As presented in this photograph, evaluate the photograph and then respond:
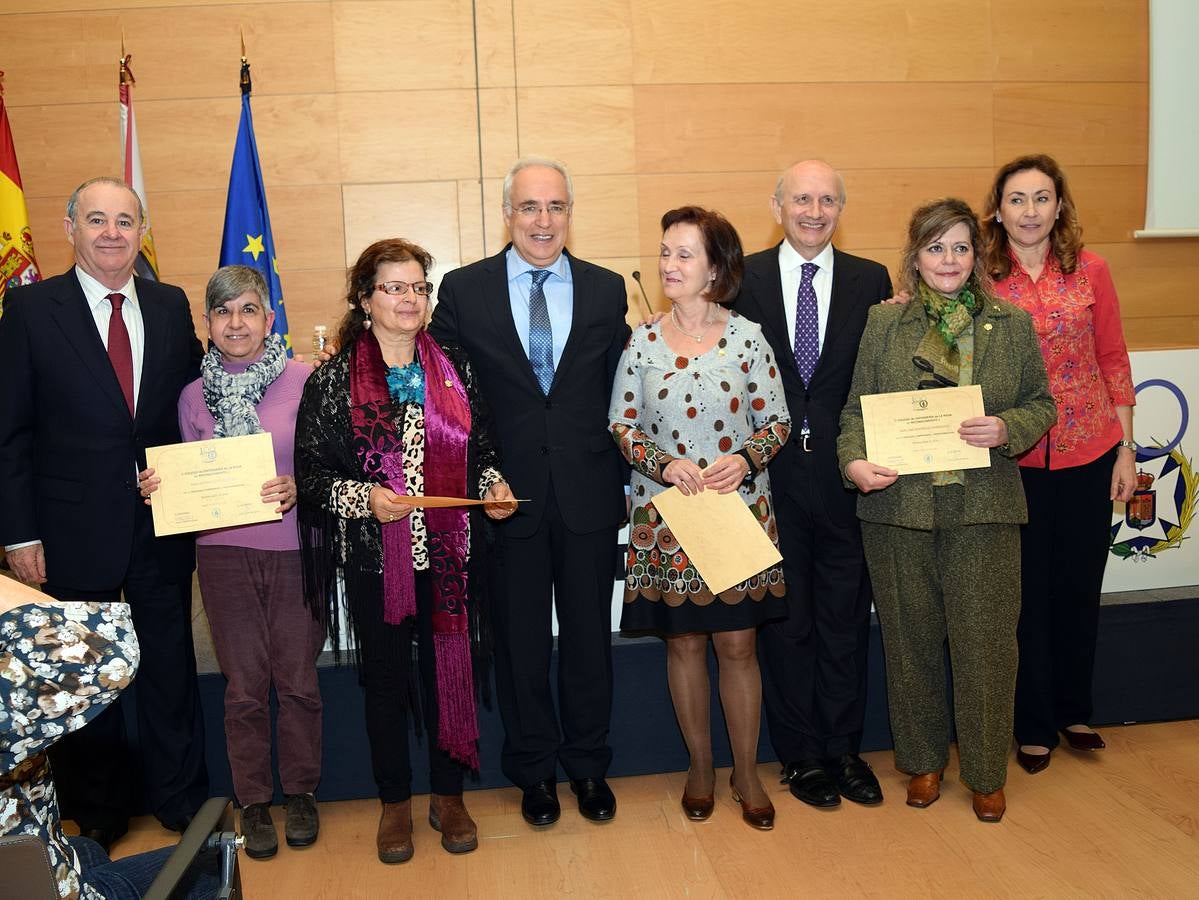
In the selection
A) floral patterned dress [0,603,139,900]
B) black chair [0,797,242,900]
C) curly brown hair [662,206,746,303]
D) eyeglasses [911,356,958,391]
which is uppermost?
curly brown hair [662,206,746,303]

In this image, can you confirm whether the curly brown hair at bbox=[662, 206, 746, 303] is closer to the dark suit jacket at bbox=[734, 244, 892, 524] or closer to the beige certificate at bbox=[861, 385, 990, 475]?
the dark suit jacket at bbox=[734, 244, 892, 524]

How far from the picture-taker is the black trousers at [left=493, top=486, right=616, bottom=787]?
118 inches

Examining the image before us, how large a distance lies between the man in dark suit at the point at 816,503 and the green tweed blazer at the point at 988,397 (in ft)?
0.48

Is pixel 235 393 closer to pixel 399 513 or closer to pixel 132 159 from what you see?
pixel 399 513

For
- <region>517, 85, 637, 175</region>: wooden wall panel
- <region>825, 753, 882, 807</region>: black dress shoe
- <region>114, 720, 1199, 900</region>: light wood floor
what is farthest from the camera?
<region>517, 85, 637, 175</region>: wooden wall panel

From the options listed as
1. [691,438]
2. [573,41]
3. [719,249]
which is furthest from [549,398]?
[573,41]

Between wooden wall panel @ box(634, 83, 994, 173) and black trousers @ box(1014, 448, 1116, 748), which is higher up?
wooden wall panel @ box(634, 83, 994, 173)

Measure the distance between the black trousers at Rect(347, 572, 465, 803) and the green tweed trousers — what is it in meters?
1.30

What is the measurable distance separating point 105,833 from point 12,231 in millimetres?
2309

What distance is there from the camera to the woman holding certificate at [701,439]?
284cm

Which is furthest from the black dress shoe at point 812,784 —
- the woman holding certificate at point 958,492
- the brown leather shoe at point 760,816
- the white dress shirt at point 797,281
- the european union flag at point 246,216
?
the european union flag at point 246,216

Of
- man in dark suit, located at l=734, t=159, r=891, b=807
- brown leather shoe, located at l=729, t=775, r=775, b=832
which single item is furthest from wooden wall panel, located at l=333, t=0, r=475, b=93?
brown leather shoe, located at l=729, t=775, r=775, b=832

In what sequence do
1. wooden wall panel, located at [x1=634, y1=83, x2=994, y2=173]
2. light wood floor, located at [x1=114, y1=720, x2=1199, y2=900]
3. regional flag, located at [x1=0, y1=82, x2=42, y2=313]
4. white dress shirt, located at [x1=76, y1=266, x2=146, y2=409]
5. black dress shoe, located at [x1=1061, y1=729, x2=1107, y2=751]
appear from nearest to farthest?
light wood floor, located at [x1=114, y1=720, x2=1199, y2=900]
white dress shirt, located at [x1=76, y1=266, x2=146, y2=409]
black dress shoe, located at [x1=1061, y1=729, x2=1107, y2=751]
regional flag, located at [x1=0, y1=82, x2=42, y2=313]
wooden wall panel, located at [x1=634, y1=83, x2=994, y2=173]

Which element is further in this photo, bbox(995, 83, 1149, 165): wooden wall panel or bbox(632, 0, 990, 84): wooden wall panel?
bbox(995, 83, 1149, 165): wooden wall panel
